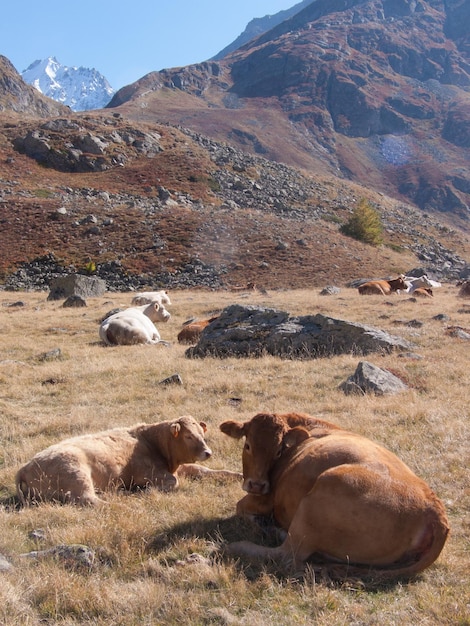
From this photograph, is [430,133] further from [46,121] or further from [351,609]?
[351,609]

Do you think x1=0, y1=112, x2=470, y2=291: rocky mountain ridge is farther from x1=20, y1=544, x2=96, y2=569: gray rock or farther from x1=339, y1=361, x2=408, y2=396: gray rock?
x1=20, y1=544, x2=96, y2=569: gray rock

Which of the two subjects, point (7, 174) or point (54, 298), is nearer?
point (54, 298)

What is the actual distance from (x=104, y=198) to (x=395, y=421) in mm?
53992

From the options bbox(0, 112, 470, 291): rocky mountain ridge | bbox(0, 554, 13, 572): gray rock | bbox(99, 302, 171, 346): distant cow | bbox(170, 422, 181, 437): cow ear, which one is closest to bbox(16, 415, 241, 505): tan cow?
bbox(170, 422, 181, 437): cow ear

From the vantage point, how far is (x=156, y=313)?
21922 mm

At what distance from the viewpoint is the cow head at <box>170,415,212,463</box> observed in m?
7.16

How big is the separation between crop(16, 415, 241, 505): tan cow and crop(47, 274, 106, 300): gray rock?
2445 centimetres

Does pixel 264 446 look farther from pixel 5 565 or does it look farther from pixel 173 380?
pixel 173 380

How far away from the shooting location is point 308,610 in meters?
4.12

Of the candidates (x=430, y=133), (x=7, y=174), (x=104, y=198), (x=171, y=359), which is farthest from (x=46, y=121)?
(x=430, y=133)

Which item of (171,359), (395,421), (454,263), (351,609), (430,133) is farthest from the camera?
(430,133)

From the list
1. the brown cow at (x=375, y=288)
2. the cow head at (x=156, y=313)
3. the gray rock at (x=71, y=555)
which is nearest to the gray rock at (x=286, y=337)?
the cow head at (x=156, y=313)

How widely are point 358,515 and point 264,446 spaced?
1.31 meters

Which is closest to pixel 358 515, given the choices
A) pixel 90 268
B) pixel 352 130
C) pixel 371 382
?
pixel 371 382
